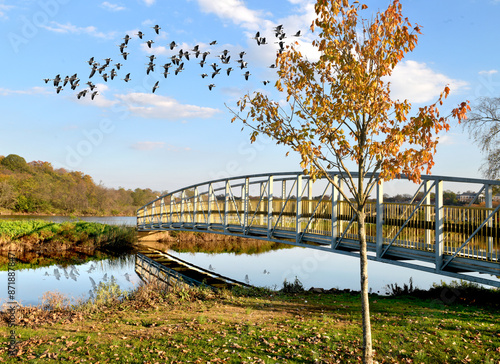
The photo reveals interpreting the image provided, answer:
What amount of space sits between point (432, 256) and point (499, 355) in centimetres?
350

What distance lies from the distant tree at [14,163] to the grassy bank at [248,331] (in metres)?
68.4

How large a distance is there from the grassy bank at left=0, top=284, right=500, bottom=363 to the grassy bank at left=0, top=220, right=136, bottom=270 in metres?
15.3

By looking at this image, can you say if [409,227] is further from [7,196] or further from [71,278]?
[7,196]

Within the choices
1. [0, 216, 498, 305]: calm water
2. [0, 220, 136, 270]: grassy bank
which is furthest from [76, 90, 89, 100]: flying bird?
[0, 220, 136, 270]: grassy bank

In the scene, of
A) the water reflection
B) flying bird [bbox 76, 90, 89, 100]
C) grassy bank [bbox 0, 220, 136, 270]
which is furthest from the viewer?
grassy bank [bbox 0, 220, 136, 270]

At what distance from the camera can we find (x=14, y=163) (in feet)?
234

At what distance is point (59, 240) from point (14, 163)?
51862 millimetres

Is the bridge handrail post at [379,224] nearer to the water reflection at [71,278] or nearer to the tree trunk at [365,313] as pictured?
the tree trunk at [365,313]

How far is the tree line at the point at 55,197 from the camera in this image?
2145 inches

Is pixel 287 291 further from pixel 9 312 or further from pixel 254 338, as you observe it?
pixel 9 312

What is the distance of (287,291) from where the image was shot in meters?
14.2

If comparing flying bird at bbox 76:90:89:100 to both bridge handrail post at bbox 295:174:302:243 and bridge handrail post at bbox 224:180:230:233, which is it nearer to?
bridge handrail post at bbox 295:174:302:243

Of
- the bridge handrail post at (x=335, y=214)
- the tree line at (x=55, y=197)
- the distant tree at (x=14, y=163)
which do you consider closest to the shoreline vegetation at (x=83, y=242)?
the bridge handrail post at (x=335, y=214)

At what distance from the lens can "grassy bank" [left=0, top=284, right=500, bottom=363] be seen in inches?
284
